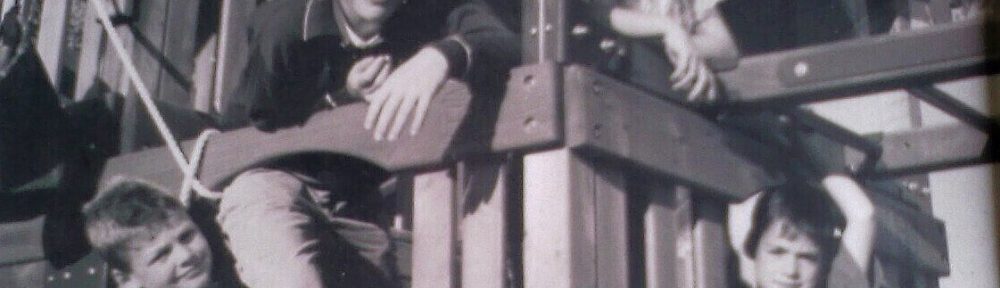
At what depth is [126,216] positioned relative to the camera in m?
3.36

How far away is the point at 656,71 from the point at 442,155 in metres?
0.54

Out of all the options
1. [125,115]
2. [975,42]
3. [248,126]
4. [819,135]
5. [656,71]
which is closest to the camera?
[975,42]

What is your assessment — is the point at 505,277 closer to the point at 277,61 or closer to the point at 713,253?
the point at 713,253

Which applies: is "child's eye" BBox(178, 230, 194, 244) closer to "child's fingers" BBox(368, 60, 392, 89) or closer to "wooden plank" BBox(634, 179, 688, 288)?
"child's fingers" BBox(368, 60, 392, 89)

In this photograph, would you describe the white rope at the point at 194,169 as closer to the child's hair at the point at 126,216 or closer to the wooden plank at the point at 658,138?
the child's hair at the point at 126,216

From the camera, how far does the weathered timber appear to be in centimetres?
260

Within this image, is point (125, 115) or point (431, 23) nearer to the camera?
point (431, 23)

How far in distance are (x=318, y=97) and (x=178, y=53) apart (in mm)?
1077

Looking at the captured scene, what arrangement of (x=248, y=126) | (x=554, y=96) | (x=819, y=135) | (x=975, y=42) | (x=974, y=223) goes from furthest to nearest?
1. (x=974, y=223)
2. (x=819, y=135)
3. (x=248, y=126)
4. (x=975, y=42)
5. (x=554, y=96)

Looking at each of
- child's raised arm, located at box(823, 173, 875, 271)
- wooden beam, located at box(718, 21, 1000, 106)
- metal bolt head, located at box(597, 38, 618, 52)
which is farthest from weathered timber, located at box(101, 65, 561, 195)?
child's raised arm, located at box(823, 173, 875, 271)

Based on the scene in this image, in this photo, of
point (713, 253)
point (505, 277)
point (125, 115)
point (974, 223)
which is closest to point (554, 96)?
point (505, 277)

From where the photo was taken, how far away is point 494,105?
267 cm

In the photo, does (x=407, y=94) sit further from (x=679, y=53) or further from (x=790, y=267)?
(x=790, y=267)

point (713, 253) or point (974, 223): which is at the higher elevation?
point (713, 253)
